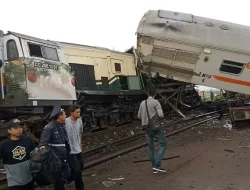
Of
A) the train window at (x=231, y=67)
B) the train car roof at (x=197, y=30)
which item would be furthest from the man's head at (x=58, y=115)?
the train window at (x=231, y=67)

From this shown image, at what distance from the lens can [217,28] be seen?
1285 cm

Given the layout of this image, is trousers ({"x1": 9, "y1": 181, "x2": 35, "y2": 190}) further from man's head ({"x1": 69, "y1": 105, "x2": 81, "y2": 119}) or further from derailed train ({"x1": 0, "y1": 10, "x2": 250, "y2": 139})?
derailed train ({"x1": 0, "y1": 10, "x2": 250, "y2": 139})

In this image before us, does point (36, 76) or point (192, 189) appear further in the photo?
point (36, 76)

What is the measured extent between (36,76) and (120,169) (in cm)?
350

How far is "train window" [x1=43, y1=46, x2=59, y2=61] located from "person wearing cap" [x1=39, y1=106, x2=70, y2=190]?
5.05 m

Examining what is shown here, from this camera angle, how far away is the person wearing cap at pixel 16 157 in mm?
3965

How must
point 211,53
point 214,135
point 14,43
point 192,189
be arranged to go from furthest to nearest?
1. point 211,53
2. point 214,135
3. point 14,43
4. point 192,189

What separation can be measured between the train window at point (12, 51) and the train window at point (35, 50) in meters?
0.41

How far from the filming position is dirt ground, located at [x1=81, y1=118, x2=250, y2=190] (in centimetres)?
579

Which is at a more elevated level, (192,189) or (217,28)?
(217,28)

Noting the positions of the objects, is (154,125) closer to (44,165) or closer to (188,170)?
(188,170)

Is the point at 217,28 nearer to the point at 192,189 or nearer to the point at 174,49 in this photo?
the point at 174,49

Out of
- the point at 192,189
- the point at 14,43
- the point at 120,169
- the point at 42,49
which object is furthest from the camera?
the point at 42,49

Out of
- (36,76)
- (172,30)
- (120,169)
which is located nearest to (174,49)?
(172,30)
